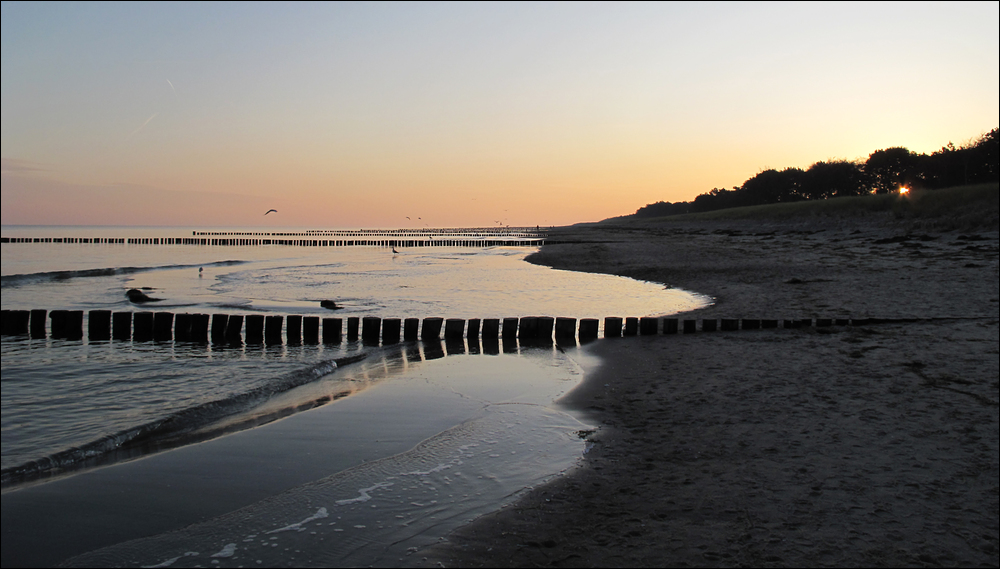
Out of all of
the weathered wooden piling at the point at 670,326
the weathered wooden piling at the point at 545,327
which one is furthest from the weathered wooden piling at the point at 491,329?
the weathered wooden piling at the point at 670,326

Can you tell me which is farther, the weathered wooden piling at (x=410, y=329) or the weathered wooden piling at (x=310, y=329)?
the weathered wooden piling at (x=410, y=329)

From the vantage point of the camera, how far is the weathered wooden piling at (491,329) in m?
12.4

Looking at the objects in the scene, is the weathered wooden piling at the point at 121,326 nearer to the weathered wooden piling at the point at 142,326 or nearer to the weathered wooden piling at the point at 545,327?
the weathered wooden piling at the point at 142,326

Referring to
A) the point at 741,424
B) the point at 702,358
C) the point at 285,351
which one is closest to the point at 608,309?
the point at 702,358

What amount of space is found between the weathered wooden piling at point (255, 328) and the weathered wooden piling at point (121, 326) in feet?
8.18

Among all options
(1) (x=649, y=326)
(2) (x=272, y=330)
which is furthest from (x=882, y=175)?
(2) (x=272, y=330)

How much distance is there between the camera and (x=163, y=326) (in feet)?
41.5

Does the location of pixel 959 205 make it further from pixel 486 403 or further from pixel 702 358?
pixel 486 403

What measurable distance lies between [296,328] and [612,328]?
21.8 ft

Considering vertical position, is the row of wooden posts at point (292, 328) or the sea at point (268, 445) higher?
the row of wooden posts at point (292, 328)

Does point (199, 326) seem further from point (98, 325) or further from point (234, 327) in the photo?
point (98, 325)

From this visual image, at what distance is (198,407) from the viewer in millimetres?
7398

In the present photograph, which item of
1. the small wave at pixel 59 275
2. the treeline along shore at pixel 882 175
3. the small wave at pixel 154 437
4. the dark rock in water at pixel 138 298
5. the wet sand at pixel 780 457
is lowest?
the small wave at pixel 154 437

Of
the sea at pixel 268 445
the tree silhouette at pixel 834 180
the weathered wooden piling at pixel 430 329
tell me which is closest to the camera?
the sea at pixel 268 445
